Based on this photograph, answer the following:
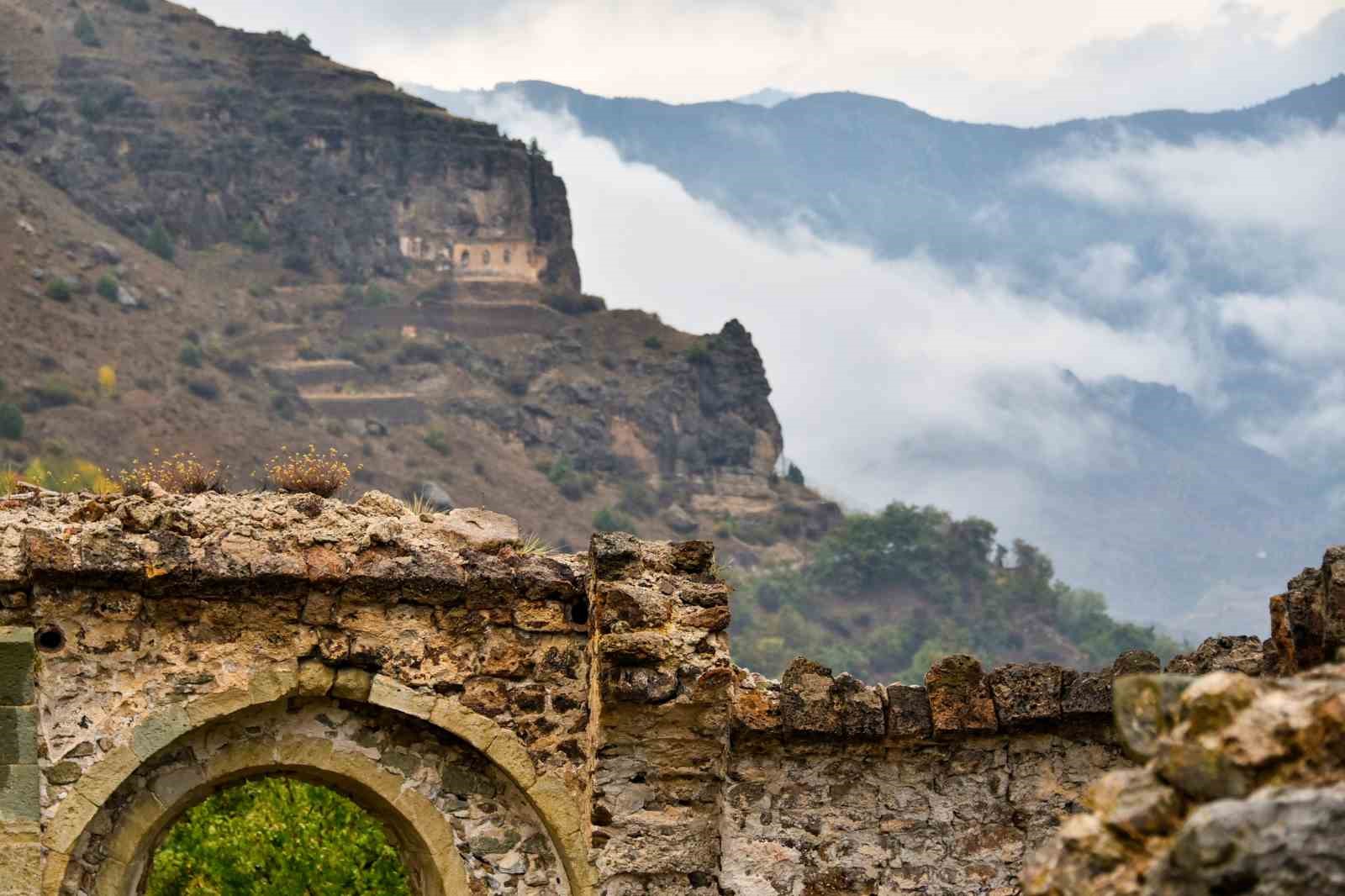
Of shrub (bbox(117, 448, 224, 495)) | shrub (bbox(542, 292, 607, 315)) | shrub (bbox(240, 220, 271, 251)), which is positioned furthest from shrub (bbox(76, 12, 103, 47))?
shrub (bbox(117, 448, 224, 495))

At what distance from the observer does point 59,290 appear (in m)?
79.6

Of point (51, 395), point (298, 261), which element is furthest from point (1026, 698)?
point (298, 261)

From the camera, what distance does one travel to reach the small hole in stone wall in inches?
291

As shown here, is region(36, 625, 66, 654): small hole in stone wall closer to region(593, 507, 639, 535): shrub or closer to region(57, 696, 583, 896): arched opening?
region(57, 696, 583, 896): arched opening

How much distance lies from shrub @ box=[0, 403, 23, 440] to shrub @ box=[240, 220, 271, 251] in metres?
37.0

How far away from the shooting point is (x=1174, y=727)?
3457 mm

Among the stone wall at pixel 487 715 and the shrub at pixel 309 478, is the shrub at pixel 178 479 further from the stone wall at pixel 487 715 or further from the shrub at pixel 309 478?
the stone wall at pixel 487 715

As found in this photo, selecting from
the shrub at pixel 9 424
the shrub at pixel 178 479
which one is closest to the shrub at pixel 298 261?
the shrub at pixel 9 424

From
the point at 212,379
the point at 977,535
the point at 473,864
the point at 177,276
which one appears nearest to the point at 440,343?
the point at 177,276

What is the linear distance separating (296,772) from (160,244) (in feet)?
298

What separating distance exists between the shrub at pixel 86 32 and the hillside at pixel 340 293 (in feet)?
0.78

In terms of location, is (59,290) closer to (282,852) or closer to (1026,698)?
(282,852)

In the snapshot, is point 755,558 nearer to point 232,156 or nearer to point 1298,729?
point 232,156

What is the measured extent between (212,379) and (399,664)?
7708 cm
